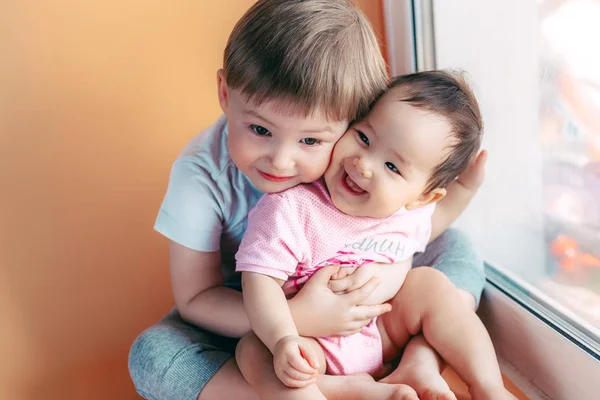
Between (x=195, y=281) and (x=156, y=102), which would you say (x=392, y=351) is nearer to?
(x=195, y=281)

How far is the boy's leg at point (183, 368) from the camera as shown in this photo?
1.03 m

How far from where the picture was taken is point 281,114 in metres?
0.91

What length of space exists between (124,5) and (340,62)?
0.72m

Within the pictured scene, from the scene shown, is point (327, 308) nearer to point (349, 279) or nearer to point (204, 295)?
point (349, 279)

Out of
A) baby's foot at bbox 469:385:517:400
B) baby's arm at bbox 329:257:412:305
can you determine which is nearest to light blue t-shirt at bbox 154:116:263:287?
baby's arm at bbox 329:257:412:305

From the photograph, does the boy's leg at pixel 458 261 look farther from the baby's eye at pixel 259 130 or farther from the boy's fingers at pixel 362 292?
the baby's eye at pixel 259 130

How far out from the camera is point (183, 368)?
104cm

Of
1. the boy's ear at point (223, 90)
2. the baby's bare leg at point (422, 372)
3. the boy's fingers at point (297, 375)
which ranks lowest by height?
the baby's bare leg at point (422, 372)

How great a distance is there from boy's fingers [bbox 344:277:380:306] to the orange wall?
1.96ft

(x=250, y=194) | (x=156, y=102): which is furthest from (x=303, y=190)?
(x=156, y=102)

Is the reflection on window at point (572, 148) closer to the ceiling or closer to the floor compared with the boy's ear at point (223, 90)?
closer to the floor

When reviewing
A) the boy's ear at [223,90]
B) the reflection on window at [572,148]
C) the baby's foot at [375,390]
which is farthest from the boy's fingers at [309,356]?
the reflection on window at [572,148]

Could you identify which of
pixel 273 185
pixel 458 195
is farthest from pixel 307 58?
pixel 458 195

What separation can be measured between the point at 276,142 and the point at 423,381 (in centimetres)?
41
